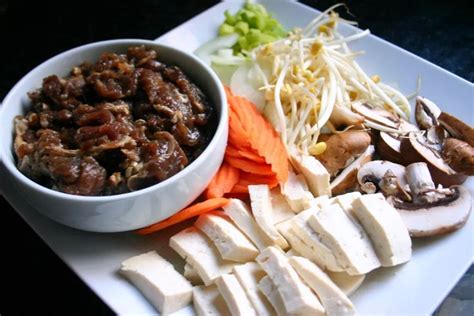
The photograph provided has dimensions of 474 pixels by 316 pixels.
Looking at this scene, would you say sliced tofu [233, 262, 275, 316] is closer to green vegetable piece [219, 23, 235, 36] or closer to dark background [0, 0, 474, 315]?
green vegetable piece [219, 23, 235, 36]

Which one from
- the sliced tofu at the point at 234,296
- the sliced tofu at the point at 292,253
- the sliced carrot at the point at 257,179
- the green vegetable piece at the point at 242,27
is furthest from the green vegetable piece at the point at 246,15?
the sliced tofu at the point at 234,296

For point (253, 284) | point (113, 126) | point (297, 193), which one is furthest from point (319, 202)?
point (113, 126)

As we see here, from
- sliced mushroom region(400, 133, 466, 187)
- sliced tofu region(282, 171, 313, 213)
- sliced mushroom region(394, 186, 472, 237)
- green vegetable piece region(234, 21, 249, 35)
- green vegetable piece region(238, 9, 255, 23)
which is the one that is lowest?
sliced tofu region(282, 171, 313, 213)

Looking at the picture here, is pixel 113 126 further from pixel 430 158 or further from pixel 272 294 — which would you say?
pixel 430 158

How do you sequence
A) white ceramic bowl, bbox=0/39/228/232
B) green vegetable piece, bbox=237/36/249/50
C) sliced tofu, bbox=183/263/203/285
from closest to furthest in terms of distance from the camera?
1. white ceramic bowl, bbox=0/39/228/232
2. sliced tofu, bbox=183/263/203/285
3. green vegetable piece, bbox=237/36/249/50

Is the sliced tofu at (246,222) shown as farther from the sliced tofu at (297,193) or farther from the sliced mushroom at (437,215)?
the sliced mushroom at (437,215)

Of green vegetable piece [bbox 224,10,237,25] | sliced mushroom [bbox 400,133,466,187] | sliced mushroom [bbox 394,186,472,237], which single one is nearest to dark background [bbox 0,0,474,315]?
green vegetable piece [bbox 224,10,237,25]
